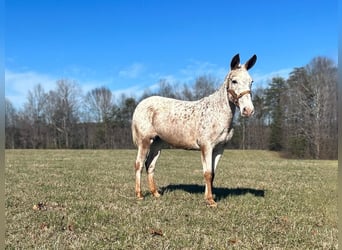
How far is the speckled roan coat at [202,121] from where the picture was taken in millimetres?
6938

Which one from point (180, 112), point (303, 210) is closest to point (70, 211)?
point (180, 112)

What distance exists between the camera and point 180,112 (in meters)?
7.67

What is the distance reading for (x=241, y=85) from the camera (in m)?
6.75

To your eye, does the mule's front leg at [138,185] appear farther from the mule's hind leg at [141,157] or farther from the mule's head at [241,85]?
the mule's head at [241,85]

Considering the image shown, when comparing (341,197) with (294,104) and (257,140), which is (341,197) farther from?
(257,140)

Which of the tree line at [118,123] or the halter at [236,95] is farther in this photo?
the tree line at [118,123]

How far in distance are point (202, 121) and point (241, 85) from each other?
108 cm

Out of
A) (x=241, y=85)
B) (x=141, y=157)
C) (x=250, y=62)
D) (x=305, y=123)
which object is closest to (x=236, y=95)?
(x=241, y=85)

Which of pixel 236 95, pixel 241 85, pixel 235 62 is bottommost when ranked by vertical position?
pixel 236 95

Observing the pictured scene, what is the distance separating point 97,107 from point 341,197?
64176 mm

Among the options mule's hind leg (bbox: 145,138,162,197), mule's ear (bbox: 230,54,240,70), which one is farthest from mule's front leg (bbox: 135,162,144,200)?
mule's ear (bbox: 230,54,240,70)

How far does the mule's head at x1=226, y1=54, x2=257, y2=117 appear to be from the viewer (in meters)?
6.56

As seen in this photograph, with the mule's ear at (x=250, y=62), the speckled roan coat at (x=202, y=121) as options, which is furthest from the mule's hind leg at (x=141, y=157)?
the mule's ear at (x=250, y=62)

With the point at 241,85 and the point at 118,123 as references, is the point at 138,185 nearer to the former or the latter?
the point at 241,85
